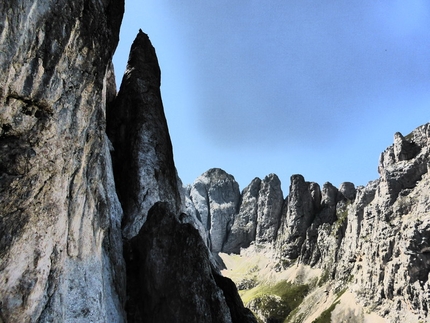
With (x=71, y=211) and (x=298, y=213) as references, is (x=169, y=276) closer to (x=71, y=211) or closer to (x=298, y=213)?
(x=71, y=211)

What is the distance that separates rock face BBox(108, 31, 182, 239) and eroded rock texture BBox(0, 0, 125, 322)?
10.9 m

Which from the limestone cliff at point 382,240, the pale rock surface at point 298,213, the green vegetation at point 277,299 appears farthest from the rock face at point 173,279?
the pale rock surface at point 298,213

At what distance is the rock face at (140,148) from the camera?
36875mm

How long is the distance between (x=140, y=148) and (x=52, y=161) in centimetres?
2069

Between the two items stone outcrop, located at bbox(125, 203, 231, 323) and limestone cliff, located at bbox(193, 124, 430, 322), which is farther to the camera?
limestone cliff, located at bbox(193, 124, 430, 322)

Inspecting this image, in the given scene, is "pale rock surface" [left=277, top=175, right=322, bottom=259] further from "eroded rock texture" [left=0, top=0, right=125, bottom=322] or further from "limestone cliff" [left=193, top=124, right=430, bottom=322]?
"eroded rock texture" [left=0, top=0, right=125, bottom=322]

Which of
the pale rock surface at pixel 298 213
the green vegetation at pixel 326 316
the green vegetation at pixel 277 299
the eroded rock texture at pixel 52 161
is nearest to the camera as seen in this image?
the eroded rock texture at pixel 52 161

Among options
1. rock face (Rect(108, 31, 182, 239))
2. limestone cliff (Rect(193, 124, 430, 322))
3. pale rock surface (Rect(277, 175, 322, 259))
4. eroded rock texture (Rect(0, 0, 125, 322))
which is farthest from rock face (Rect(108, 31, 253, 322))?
pale rock surface (Rect(277, 175, 322, 259))

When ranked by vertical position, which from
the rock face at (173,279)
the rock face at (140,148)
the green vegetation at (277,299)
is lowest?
the green vegetation at (277,299)

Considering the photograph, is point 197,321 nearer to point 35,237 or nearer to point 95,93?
point 35,237

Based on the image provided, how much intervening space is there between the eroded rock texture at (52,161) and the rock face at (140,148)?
10.9 metres

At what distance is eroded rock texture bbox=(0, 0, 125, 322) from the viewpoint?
1689 cm

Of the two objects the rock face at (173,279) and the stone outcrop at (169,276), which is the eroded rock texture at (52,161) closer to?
the stone outcrop at (169,276)

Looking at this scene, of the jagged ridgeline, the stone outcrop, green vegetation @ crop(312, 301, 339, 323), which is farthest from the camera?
green vegetation @ crop(312, 301, 339, 323)
